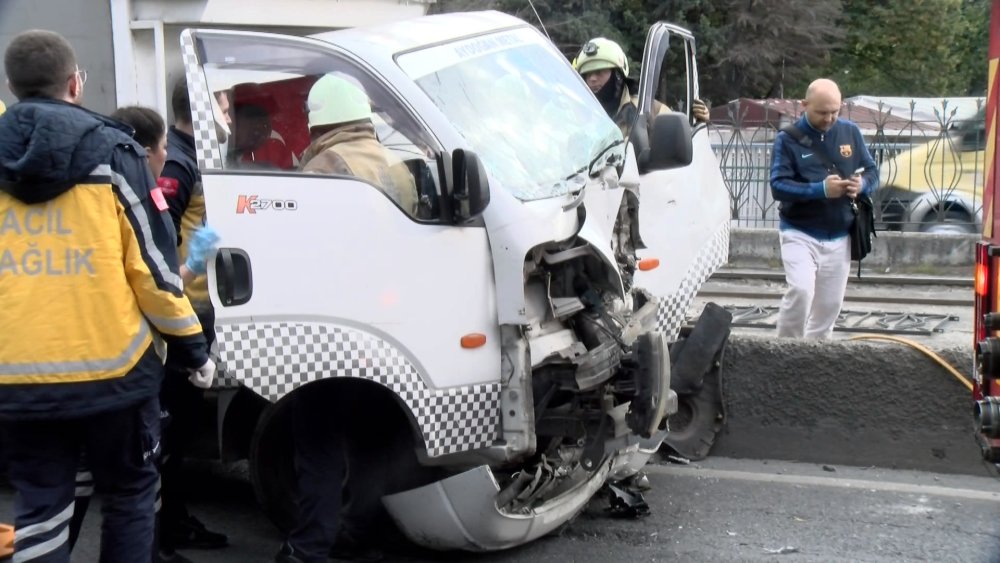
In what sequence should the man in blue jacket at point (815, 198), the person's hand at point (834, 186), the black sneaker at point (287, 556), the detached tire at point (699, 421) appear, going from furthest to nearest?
1. the man in blue jacket at point (815, 198)
2. the person's hand at point (834, 186)
3. the detached tire at point (699, 421)
4. the black sneaker at point (287, 556)

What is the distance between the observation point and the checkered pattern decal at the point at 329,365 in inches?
166

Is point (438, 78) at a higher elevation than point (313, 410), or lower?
higher

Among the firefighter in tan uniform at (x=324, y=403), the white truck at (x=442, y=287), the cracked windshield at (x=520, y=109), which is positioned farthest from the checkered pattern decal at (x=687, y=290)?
the firefighter in tan uniform at (x=324, y=403)

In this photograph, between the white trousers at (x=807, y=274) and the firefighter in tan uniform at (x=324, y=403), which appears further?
the white trousers at (x=807, y=274)

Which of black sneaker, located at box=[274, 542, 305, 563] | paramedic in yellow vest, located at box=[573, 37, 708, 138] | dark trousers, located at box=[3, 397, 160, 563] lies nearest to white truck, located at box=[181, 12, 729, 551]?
black sneaker, located at box=[274, 542, 305, 563]

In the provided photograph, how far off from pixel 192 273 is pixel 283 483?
103 centimetres

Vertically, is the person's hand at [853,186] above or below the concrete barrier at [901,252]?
above

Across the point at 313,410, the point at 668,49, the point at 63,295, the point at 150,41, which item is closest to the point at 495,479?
the point at 313,410

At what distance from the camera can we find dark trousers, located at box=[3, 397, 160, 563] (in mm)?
3850

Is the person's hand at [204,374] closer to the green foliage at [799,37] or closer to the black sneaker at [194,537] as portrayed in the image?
the black sneaker at [194,537]

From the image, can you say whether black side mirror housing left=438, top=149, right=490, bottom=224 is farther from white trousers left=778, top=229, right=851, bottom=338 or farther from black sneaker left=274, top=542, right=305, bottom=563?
white trousers left=778, top=229, right=851, bottom=338

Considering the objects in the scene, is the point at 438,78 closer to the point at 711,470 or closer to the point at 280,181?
the point at 280,181

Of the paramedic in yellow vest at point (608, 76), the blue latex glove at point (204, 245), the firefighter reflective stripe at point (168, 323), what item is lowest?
the firefighter reflective stripe at point (168, 323)

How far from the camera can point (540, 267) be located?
14.9 ft
